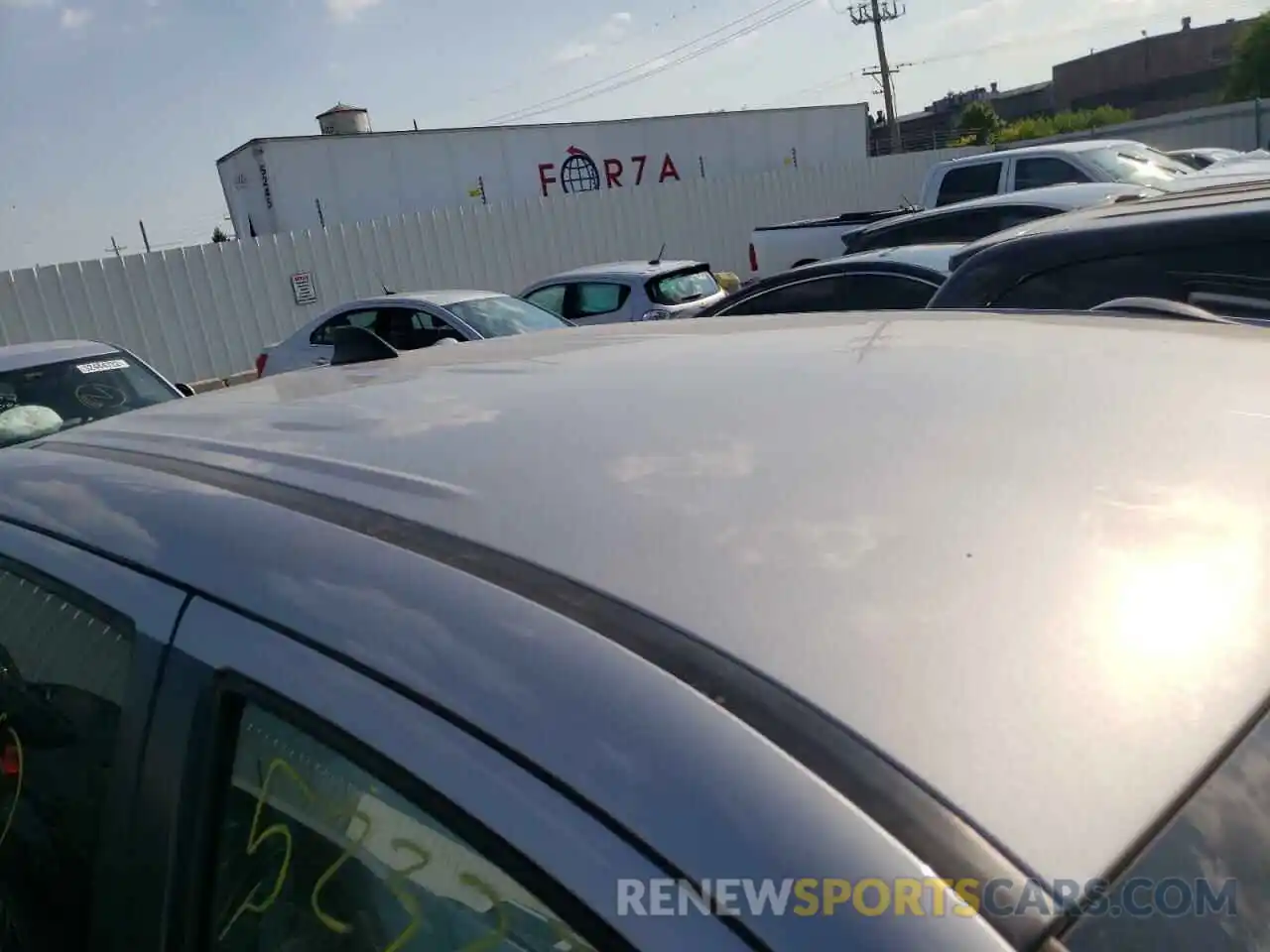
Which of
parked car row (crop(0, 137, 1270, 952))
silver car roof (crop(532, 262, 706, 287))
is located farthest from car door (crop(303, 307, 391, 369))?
parked car row (crop(0, 137, 1270, 952))

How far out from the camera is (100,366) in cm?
A: 667

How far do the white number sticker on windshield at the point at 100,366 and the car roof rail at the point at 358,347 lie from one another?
479 cm

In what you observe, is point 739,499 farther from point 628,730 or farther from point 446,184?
point 446,184

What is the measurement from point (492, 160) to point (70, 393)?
20.2 m

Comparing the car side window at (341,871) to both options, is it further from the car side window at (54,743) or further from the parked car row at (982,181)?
the parked car row at (982,181)

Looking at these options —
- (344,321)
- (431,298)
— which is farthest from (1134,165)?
(344,321)

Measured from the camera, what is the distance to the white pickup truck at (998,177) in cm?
1130

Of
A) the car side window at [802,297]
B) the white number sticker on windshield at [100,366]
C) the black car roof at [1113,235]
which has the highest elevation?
the white number sticker on windshield at [100,366]

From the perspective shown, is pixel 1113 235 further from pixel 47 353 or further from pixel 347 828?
pixel 47 353

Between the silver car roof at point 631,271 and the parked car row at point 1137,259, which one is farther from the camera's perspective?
the silver car roof at point 631,271

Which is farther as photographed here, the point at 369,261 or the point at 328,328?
the point at 369,261

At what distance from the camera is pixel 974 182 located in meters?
12.5

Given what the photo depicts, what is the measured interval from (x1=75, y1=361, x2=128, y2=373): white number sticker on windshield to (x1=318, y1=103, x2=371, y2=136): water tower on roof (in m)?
23.5

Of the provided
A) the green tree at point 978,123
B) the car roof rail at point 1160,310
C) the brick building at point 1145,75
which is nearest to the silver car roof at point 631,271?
the car roof rail at point 1160,310
